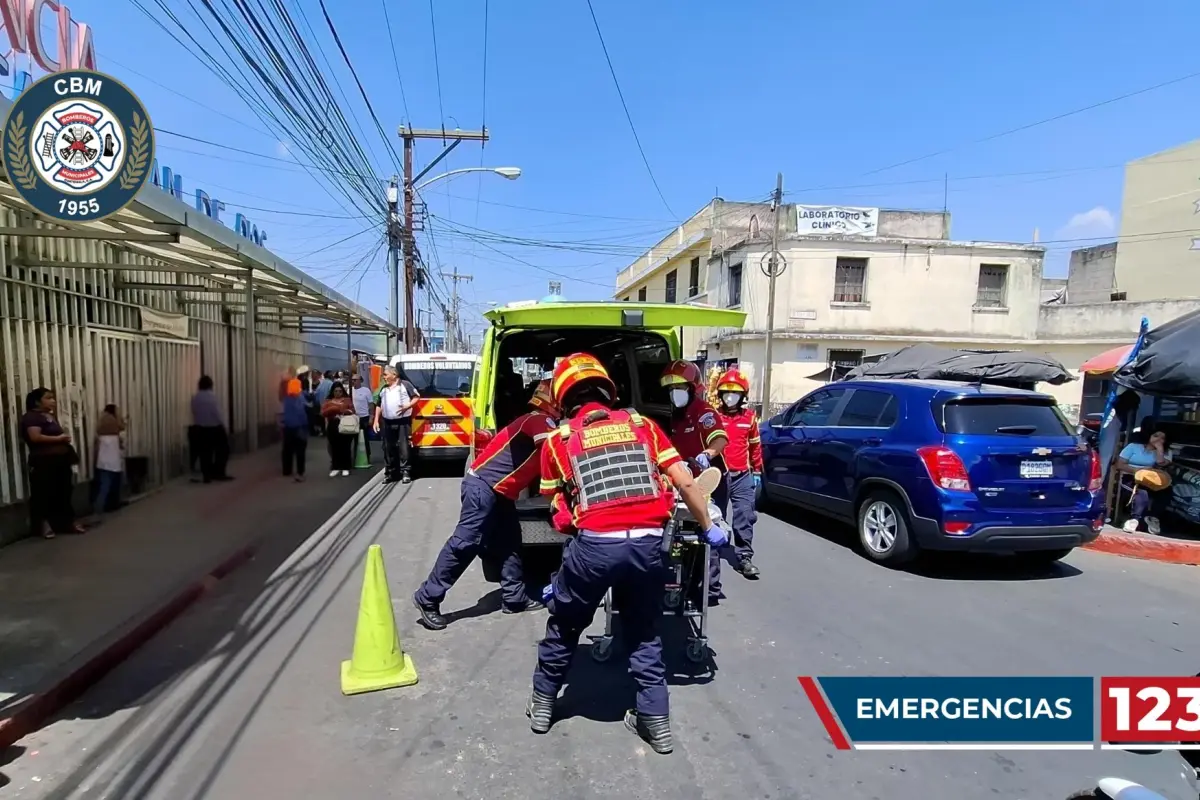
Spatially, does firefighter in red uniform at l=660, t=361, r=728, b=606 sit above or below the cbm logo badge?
below

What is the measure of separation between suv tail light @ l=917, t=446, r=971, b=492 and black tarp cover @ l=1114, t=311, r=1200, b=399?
356 centimetres

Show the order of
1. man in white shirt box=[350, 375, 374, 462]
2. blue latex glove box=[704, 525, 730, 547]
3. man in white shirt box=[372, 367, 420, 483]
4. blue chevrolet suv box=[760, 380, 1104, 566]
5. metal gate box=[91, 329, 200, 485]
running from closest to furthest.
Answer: blue latex glove box=[704, 525, 730, 547] → blue chevrolet suv box=[760, 380, 1104, 566] → metal gate box=[91, 329, 200, 485] → man in white shirt box=[372, 367, 420, 483] → man in white shirt box=[350, 375, 374, 462]

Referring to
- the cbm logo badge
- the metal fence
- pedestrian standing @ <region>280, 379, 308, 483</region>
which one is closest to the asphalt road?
the cbm logo badge

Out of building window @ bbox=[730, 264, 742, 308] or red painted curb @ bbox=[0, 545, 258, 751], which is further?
building window @ bbox=[730, 264, 742, 308]

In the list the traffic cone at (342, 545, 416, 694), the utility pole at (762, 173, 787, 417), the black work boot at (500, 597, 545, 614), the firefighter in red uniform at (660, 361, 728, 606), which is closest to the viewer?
the traffic cone at (342, 545, 416, 694)

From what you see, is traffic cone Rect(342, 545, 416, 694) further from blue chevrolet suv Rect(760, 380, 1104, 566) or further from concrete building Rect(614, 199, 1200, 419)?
concrete building Rect(614, 199, 1200, 419)

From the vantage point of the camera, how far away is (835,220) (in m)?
24.8

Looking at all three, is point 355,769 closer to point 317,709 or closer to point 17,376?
point 317,709

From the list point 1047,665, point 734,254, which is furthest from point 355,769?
point 734,254

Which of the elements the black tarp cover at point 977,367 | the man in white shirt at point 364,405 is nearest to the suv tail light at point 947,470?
the black tarp cover at point 977,367

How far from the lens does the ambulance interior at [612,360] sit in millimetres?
→ 6637

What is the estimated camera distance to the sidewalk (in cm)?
387

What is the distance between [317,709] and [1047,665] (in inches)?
168

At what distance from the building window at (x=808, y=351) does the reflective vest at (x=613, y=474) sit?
21489mm
